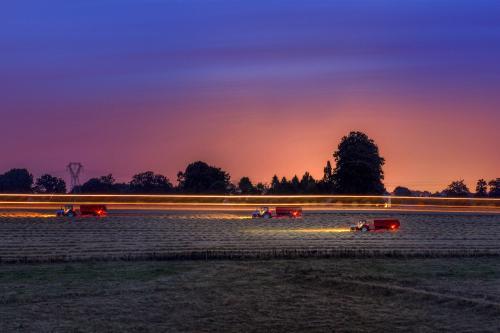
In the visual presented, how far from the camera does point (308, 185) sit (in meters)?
141

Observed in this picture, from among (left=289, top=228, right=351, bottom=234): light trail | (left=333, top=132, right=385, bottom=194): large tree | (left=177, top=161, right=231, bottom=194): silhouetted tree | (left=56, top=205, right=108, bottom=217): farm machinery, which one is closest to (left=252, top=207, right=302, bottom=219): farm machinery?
(left=289, top=228, right=351, bottom=234): light trail

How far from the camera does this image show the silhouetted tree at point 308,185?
134 m

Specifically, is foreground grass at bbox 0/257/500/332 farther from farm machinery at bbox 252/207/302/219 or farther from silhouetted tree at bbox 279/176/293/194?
silhouetted tree at bbox 279/176/293/194

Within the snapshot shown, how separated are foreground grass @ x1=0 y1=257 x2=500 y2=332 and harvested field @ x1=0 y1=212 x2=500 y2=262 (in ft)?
10.8

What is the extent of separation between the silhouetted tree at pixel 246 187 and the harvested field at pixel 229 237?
2810 inches

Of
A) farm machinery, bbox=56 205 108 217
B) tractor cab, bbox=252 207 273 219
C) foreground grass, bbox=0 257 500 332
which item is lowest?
foreground grass, bbox=0 257 500 332

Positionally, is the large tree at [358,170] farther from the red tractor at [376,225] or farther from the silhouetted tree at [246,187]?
the red tractor at [376,225]

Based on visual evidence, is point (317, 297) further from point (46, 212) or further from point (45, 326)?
point (46, 212)

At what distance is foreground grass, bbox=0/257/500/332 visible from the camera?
1013 inches

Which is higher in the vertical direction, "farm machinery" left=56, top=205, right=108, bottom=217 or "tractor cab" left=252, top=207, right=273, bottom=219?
"farm machinery" left=56, top=205, right=108, bottom=217

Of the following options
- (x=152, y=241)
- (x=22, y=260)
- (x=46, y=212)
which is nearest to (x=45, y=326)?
(x=22, y=260)

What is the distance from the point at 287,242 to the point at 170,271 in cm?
1554

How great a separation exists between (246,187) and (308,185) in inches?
869

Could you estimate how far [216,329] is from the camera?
24.9m
